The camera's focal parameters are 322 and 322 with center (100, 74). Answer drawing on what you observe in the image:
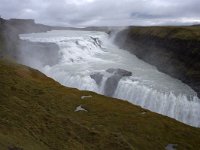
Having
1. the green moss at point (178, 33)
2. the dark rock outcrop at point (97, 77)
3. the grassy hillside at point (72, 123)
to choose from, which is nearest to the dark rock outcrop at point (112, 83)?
the dark rock outcrop at point (97, 77)

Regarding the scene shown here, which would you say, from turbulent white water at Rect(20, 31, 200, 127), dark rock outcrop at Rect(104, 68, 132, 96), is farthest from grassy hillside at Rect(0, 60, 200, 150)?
dark rock outcrop at Rect(104, 68, 132, 96)

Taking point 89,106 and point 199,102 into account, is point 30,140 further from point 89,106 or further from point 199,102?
point 199,102

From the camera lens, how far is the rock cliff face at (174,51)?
2122 inches

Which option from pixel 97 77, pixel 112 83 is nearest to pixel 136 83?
pixel 112 83

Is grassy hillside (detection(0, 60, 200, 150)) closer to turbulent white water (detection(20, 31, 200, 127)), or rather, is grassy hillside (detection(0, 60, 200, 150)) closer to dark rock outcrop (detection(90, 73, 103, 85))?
turbulent white water (detection(20, 31, 200, 127))

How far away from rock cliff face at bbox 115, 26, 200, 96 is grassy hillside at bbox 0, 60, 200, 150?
20344 millimetres

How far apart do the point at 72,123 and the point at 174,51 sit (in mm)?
41639

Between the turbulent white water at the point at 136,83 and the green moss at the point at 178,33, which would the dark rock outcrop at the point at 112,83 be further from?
the green moss at the point at 178,33

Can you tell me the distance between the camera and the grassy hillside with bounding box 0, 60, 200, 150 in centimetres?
2134

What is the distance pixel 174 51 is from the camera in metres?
62.4

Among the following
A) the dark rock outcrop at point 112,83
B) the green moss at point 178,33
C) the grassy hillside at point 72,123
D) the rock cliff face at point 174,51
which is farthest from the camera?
the green moss at point 178,33

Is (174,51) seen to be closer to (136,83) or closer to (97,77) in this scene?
(136,83)

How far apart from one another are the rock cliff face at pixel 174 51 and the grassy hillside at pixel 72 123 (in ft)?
66.7

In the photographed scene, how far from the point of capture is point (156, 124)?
28906 millimetres
